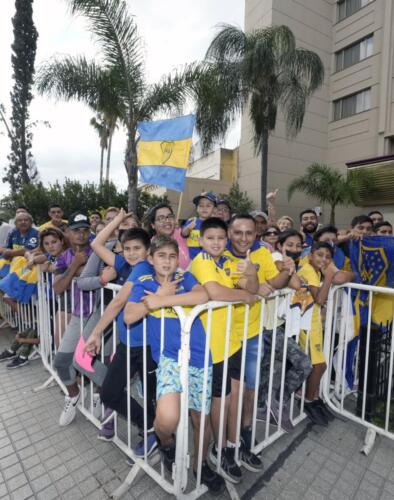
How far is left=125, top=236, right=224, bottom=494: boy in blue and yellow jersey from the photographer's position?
6.24 ft

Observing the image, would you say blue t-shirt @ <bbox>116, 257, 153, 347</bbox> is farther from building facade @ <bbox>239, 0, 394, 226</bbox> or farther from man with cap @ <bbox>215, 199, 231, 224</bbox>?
building facade @ <bbox>239, 0, 394, 226</bbox>

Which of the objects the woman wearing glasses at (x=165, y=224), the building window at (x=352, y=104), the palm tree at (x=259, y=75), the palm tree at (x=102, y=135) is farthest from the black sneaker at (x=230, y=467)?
the palm tree at (x=102, y=135)

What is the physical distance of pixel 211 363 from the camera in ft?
6.82

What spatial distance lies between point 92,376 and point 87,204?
1707 centimetres

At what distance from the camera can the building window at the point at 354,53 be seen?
18.0 metres

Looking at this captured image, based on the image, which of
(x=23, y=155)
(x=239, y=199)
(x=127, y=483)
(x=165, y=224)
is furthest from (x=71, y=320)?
(x=23, y=155)

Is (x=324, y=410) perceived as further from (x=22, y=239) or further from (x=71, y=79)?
(x=71, y=79)

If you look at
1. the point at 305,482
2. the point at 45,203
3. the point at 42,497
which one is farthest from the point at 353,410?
the point at 45,203

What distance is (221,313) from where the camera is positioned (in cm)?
216

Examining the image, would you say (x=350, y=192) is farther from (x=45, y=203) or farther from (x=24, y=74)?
(x=24, y=74)

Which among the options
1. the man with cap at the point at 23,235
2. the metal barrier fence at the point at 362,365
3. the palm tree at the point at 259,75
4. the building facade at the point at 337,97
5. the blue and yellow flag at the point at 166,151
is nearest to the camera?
the metal barrier fence at the point at 362,365

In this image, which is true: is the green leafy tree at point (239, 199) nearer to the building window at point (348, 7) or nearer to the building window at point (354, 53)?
the building window at point (354, 53)

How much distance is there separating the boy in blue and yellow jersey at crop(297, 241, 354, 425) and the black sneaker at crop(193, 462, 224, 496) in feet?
3.93

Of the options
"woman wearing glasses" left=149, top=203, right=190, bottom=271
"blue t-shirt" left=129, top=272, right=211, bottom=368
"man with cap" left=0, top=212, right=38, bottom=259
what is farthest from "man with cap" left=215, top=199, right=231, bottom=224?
"man with cap" left=0, top=212, right=38, bottom=259
